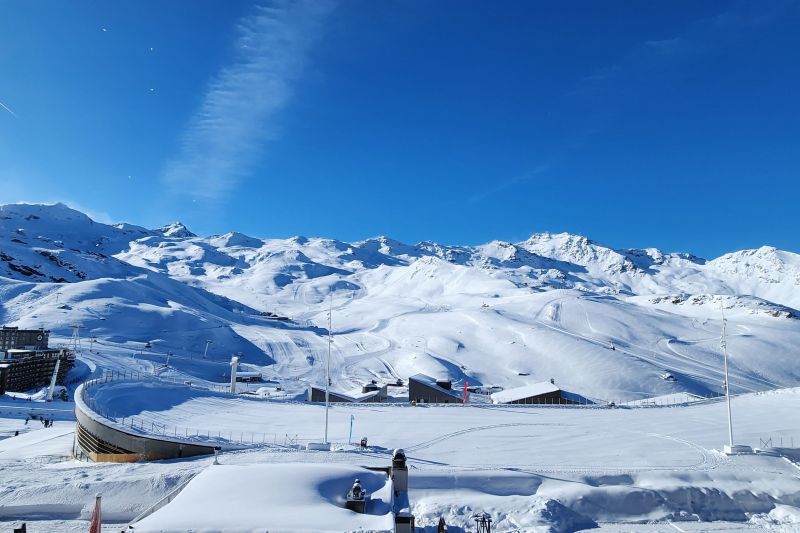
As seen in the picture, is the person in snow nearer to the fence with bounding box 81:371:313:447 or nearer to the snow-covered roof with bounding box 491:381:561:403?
the fence with bounding box 81:371:313:447

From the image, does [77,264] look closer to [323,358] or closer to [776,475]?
[323,358]

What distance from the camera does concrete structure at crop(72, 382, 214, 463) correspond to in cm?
2528

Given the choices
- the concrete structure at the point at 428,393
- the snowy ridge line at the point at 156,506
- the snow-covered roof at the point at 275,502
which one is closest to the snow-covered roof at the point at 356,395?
the concrete structure at the point at 428,393

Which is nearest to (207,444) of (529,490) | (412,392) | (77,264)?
(529,490)

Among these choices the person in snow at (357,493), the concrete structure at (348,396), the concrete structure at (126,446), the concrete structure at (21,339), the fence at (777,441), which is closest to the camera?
the person in snow at (357,493)

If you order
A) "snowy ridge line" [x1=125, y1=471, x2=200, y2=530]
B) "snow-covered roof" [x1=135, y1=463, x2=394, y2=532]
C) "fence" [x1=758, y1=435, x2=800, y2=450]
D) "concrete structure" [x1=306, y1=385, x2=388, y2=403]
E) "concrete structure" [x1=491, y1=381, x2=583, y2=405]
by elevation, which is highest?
"concrete structure" [x1=491, y1=381, x2=583, y2=405]

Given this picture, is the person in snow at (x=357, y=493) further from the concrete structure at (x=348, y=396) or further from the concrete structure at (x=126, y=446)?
the concrete structure at (x=348, y=396)

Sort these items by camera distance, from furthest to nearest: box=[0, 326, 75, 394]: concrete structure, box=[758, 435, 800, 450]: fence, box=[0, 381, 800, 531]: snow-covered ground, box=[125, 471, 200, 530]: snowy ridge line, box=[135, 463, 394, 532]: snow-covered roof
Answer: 1. box=[0, 326, 75, 394]: concrete structure
2. box=[758, 435, 800, 450]: fence
3. box=[0, 381, 800, 531]: snow-covered ground
4. box=[125, 471, 200, 530]: snowy ridge line
5. box=[135, 463, 394, 532]: snow-covered roof

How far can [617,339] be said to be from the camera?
12019cm

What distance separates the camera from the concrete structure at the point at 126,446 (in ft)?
82.9

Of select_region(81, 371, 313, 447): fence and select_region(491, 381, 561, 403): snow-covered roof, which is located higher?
select_region(491, 381, 561, 403): snow-covered roof

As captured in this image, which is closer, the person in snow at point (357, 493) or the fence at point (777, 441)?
the person in snow at point (357, 493)

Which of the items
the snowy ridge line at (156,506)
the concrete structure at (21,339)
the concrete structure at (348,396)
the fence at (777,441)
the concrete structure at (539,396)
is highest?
the concrete structure at (21,339)

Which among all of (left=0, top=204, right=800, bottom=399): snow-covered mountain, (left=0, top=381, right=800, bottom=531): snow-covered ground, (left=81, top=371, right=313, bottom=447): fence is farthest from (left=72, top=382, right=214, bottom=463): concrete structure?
(left=0, top=204, right=800, bottom=399): snow-covered mountain
